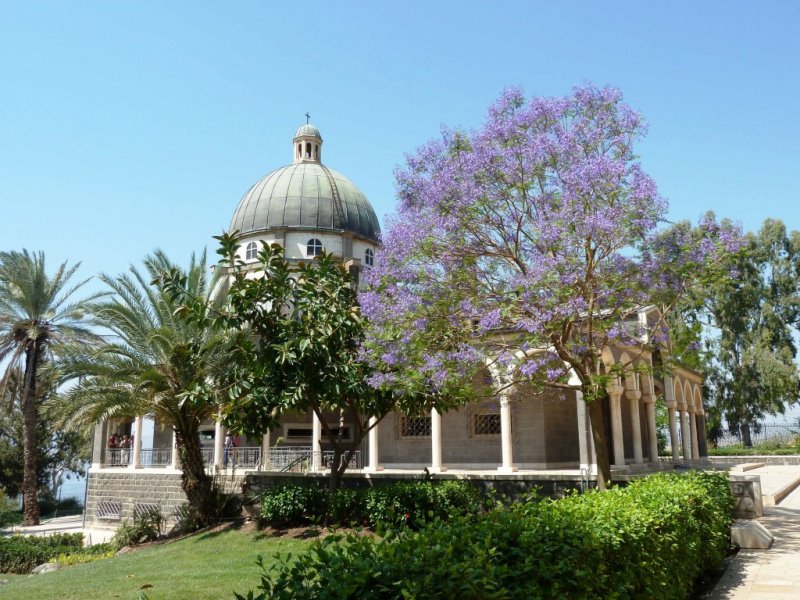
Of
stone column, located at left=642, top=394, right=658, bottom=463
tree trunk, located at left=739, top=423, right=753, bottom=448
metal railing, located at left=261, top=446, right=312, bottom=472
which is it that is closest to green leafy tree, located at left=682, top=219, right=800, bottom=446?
tree trunk, located at left=739, top=423, right=753, bottom=448

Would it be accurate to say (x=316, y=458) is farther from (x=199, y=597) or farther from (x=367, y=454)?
(x=199, y=597)

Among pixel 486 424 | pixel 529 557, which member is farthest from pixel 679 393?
pixel 529 557

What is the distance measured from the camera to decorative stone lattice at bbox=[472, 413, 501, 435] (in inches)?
880

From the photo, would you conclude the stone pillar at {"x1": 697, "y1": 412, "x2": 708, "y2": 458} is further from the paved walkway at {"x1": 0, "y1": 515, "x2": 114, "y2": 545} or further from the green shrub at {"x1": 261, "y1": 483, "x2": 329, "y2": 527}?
the paved walkway at {"x1": 0, "y1": 515, "x2": 114, "y2": 545}

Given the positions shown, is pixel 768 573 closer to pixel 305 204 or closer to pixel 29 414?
pixel 29 414

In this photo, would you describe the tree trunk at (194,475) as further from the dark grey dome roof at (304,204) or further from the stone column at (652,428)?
the dark grey dome roof at (304,204)

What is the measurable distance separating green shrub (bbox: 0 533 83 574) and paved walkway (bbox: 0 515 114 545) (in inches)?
80.8

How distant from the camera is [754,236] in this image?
38.9 m

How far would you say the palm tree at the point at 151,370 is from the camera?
1642cm

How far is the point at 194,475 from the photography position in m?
17.0

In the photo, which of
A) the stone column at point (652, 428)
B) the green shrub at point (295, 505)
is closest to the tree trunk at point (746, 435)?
the stone column at point (652, 428)

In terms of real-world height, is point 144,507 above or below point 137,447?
below

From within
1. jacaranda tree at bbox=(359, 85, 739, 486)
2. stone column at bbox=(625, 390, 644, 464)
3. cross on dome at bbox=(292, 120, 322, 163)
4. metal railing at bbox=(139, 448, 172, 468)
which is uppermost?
cross on dome at bbox=(292, 120, 322, 163)

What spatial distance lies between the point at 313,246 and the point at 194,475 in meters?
14.5
